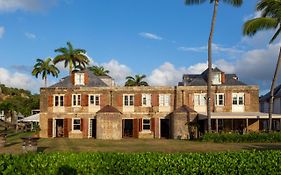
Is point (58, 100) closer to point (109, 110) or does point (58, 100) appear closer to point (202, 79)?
point (109, 110)

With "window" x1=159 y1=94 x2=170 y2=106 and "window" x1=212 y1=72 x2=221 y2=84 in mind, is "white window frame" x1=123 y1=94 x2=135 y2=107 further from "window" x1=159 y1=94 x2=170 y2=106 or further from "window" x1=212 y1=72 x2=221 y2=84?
"window" x1=212 y1=72 x2=221 y2=84

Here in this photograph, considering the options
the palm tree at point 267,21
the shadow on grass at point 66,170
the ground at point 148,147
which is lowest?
the ground at point 148,147

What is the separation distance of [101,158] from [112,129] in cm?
3073

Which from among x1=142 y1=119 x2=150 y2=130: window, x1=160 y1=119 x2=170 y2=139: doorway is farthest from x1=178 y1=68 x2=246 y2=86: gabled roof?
x1=142 y1=119 x2=150 y2=130: window

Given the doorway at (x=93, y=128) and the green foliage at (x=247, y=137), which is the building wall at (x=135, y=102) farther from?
the green foliage at (x=247, y=137)

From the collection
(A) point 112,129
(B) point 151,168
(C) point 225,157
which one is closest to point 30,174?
(B) point 151,168

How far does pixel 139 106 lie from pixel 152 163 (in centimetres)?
3326

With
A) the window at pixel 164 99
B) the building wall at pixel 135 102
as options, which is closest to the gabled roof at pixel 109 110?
the building wall at pixel 135 102

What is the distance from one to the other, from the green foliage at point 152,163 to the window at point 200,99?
31.9 meters

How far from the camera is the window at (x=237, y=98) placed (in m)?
43.7

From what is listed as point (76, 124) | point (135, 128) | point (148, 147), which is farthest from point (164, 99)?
point (148, 147)

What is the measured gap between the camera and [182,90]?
144 feet

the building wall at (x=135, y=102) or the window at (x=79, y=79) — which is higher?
the window at (x=79, y=79)

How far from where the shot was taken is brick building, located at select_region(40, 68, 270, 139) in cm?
4362
